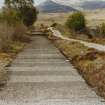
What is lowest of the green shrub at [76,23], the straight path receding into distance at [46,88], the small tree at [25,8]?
the green shrub at [76,23]

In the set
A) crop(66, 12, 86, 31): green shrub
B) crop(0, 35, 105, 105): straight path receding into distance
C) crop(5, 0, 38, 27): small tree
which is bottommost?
crop(66, 12, 86, 31): green shrub

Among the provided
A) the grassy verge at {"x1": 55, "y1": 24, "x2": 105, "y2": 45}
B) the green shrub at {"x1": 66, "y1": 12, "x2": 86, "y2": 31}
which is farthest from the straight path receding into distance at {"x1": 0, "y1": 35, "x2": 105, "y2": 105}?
the green shrub at {"x1": 66, "y1": 12, "x2": 86, "y2": 31}

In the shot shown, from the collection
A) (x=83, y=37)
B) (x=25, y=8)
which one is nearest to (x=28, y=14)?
(x=25, y=8)

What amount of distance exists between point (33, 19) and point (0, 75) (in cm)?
8190

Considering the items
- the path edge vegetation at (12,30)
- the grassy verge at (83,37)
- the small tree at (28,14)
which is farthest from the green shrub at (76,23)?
the grassy verge at (83,37)

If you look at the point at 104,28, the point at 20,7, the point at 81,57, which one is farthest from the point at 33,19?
the point at 81,57

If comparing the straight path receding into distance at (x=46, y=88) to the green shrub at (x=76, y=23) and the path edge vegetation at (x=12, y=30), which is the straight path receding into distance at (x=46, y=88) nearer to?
the path edge vegetation at (x=12, y=30)

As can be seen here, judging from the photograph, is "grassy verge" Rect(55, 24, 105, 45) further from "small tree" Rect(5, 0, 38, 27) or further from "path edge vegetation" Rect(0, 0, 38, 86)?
"small tree" Rect(5, 0, 38, 27)

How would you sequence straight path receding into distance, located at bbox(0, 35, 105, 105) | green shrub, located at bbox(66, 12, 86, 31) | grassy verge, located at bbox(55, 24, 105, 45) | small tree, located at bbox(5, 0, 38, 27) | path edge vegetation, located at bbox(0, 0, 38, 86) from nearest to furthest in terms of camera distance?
straight path receding into distance, located at bbox(0, 35, 105, 105) < path edge vegetation, located at bbox(0, 0, 38, 86) < grassy verge, located at bbox(55, 24, 105, 45) < small tree, located at bbox(5, 0, 38, 27) < green shrub, located at bbox(66, 12, 86, 31)

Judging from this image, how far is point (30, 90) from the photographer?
57.0 ft

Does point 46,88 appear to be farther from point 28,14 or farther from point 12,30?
point 28,14

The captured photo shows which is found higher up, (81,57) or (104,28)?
(81,57)

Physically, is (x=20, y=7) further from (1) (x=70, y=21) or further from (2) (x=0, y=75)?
(2) (x=0, y=75)

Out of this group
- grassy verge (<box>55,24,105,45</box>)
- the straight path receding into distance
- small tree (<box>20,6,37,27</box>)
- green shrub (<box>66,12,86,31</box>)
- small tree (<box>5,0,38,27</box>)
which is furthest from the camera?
small tree (<box>20,6,37,27</box>)
